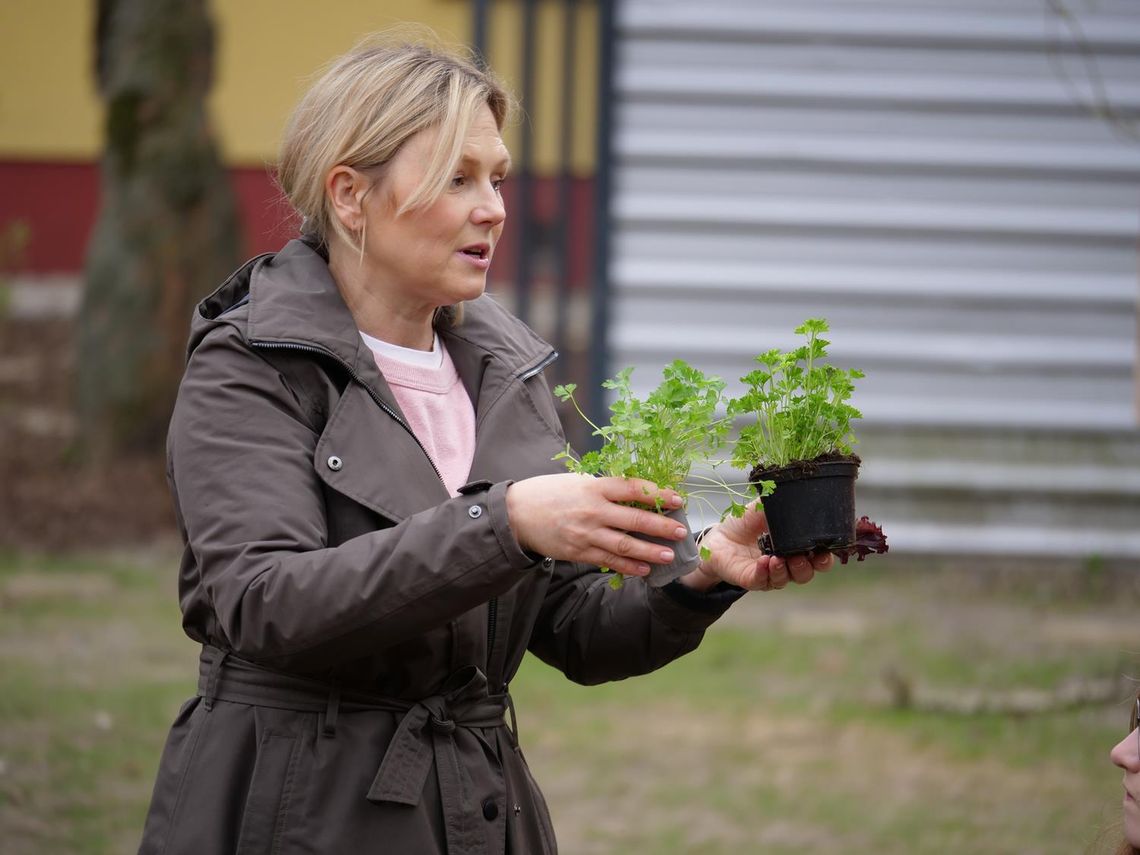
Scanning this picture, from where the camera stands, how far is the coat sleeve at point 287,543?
210 cm

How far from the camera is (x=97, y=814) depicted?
5016mm

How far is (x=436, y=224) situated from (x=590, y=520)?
2.06 ft

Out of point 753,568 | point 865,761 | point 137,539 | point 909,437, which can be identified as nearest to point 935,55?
point 909,437

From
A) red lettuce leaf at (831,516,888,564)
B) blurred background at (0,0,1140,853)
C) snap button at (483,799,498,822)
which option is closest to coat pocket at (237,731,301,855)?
snap button at (483,799,498,822)

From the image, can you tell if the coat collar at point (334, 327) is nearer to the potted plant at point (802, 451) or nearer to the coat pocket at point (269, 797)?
the potted plant at point (802, 451)

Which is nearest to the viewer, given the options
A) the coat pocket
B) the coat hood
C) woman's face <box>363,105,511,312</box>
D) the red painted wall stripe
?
the coat pocket

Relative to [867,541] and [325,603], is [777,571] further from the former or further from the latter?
[325,603]

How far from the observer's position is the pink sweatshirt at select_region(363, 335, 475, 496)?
2494mm

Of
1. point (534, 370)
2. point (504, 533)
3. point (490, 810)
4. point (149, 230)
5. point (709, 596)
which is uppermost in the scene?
point (534, 370)

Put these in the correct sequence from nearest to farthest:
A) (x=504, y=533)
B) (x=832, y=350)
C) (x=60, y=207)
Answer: (x=504, y=533)
(x=832, y=350)
(x=60, y=207)

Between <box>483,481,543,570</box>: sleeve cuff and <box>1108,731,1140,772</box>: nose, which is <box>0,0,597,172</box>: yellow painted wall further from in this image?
<box>483,481,543,570</box>: sleeve cuff

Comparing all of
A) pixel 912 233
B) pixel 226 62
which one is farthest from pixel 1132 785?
A: pixel 226 62

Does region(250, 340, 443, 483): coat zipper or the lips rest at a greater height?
the lips

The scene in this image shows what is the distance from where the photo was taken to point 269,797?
2.24 metres
